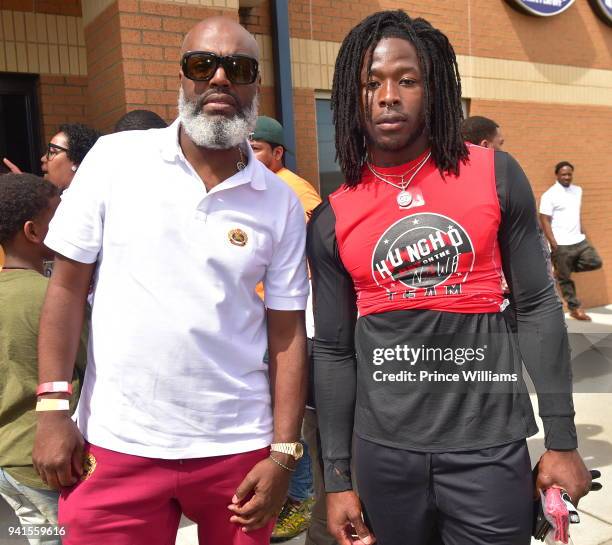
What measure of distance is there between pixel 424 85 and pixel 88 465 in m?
1.40

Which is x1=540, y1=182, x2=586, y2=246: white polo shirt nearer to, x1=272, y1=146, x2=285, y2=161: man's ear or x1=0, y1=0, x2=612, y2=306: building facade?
x1=0, y1=0, x2=612, y2=306: building facade

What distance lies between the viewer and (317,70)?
7082 mm

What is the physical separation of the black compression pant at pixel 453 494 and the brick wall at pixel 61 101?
4.75 meters

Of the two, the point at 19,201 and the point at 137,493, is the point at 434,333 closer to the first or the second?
the point at 137,493

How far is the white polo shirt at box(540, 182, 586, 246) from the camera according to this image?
27.8 feet

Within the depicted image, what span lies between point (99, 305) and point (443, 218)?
3.18ft

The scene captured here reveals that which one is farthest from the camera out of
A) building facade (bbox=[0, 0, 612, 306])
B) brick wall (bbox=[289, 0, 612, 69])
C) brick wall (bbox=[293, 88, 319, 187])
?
brick wall (bbox=[289, 0, 612, 69])

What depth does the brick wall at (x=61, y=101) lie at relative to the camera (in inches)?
216

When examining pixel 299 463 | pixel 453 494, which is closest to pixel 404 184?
pixel 453 494

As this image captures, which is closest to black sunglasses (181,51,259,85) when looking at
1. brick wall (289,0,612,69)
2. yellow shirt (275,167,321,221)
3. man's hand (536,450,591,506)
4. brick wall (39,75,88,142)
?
yellow shirt (275,167,321,221)

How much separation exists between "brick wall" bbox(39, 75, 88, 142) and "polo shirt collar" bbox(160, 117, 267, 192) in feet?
13.6

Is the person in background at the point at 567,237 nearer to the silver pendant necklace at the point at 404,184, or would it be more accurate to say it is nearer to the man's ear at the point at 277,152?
the man's ear at the point at 277,152

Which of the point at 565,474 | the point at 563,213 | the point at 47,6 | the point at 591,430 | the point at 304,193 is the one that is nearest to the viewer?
the point at 565,474

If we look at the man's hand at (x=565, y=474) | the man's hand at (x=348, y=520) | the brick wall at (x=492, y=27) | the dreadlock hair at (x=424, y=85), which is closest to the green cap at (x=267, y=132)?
Result: the dreadlock hair at (x=424, y=85)
